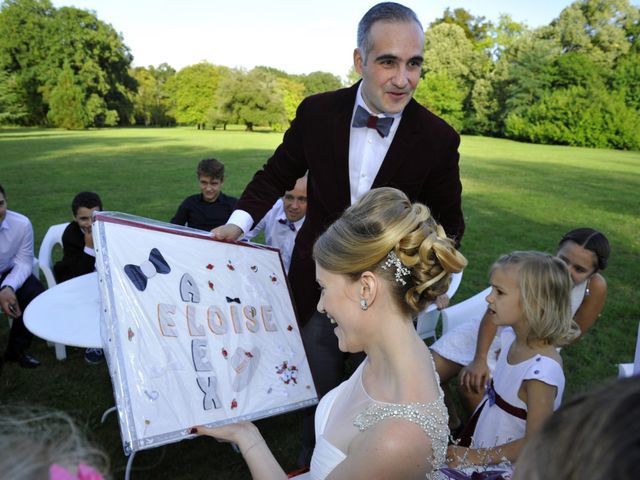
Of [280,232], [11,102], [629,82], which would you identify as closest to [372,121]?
[280,232]

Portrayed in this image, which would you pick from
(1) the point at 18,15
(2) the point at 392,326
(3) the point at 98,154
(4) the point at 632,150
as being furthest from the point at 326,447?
(1) the point at 18,15

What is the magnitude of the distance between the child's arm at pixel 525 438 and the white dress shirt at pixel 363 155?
1.34m

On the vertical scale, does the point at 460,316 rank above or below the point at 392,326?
below

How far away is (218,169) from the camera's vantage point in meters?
5.64

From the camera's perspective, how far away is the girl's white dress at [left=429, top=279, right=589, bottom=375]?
10.8 ft

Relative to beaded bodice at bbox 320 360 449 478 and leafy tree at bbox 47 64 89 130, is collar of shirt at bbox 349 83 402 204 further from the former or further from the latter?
leafy tree at bbox 47 64 89 130

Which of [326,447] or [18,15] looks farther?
[18,15]

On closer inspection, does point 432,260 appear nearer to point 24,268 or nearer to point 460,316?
point 460,316

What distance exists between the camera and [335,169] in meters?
2.75

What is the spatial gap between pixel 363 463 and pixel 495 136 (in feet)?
167

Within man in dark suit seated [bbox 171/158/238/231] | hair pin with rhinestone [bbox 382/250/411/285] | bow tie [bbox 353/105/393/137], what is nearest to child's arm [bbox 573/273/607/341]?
bow tie [bbox 353/105/393/137]

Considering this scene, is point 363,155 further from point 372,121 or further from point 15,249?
point 15,249

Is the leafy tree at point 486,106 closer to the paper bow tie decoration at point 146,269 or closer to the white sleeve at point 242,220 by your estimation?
the white sleeve at point 242,220

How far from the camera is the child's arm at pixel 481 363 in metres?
3.12
